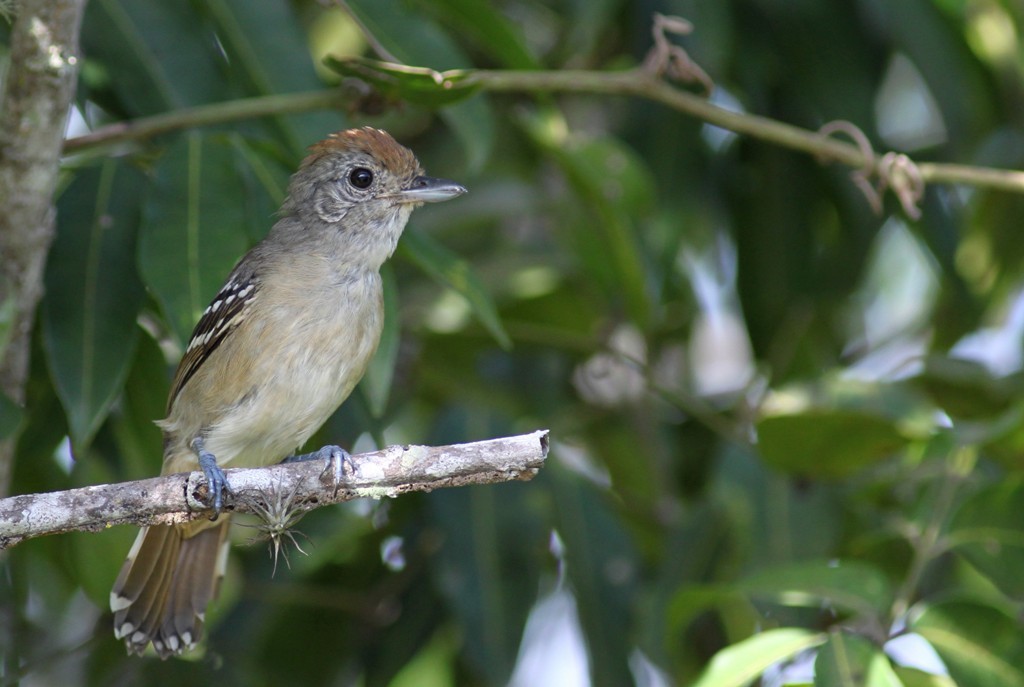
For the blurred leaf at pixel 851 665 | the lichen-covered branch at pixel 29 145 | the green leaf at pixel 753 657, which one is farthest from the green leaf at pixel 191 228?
the blurred leaf at pixel 851 665

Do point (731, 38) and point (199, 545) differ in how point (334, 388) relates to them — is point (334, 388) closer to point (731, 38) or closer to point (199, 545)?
point (199, 545)

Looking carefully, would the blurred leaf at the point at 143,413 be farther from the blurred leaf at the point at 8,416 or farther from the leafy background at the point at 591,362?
the blurred leaf at the point at 8,416

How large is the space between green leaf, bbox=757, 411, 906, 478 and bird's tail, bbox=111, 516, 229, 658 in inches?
85.3

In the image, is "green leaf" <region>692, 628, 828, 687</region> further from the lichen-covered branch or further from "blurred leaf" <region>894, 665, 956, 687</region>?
the lichen-covered branch

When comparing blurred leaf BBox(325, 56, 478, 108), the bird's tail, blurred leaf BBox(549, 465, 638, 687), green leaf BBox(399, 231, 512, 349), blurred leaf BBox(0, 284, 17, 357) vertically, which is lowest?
blurred leaf BBox(549, 465, 638, 687)

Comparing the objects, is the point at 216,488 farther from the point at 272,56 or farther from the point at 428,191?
the point at 272,56

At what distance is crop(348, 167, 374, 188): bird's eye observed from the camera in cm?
447

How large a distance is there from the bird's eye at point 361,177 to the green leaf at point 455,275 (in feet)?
1.47

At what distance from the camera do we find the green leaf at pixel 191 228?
360cm

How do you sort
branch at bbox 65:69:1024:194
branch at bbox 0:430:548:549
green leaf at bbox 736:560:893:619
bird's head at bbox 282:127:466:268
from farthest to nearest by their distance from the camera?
bird's head at bbox 282:127:466:268 < branch at bbox 65:69:1024:194 < green leaf at bbox 736:560:893:619 < branch at bbox 0:430:548:549

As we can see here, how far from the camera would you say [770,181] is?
5.78 metres

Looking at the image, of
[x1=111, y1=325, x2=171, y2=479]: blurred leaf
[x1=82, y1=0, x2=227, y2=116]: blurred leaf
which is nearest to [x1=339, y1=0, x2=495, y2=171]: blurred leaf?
[x1=82, y1=0, x2=227, y2=116]: blurred leaf

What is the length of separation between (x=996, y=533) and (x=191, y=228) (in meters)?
2.84

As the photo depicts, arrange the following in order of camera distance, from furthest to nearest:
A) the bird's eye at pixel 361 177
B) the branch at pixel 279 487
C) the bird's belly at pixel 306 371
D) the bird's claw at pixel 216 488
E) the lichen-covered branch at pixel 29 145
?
the bird's eye at pixel 361 177, the bird's belly at pixel 306 371, the lichen-covered branch at pixel 29 145, the bird's claw at pixel 216 488, the branch at pixel 279 487
